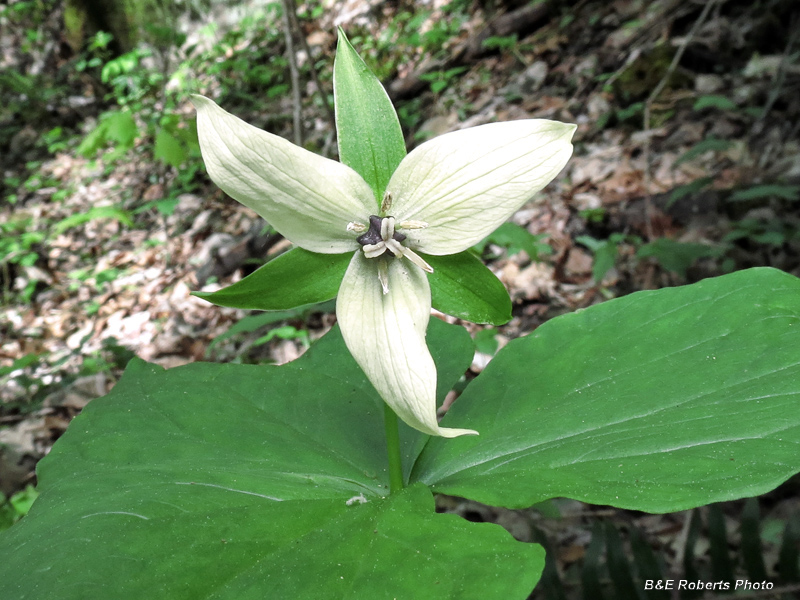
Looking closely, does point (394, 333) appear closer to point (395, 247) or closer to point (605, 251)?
point (395, 247)

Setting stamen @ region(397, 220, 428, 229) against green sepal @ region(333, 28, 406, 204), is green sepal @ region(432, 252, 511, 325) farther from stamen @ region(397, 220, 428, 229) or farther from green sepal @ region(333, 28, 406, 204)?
green sepal @ region(333, 28, 406, 204)

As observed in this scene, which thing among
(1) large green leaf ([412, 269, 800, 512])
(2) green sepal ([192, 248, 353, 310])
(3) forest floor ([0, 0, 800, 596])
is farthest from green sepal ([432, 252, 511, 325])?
(3) forest floor ([0, 0, 800, 596])

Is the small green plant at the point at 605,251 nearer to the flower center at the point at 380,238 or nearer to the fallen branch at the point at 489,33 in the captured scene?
the flower center at the point at 380,238

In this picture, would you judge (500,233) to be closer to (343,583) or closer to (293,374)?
(293,374)

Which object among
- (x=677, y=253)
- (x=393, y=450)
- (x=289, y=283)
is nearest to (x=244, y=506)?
(x=393, y=450)

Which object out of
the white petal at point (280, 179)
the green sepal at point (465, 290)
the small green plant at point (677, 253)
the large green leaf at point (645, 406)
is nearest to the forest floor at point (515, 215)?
the small green plant at point (677, 253)

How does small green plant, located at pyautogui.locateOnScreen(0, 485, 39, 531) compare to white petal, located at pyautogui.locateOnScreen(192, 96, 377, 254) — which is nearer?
white petal, located at pyautogui.locateOnScreen(192, 96, 377, 254)
